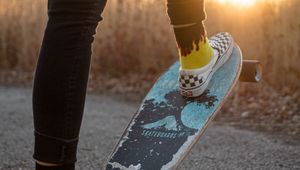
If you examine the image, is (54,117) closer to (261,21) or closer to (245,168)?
(245,168)

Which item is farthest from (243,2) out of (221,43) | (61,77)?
(61,77)

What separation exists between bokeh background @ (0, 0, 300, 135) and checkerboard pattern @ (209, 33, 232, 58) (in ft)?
4.47

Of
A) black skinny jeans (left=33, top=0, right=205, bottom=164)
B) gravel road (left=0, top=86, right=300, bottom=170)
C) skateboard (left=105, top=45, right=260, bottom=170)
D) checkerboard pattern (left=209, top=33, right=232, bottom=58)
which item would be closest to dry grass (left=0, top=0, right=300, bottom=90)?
gravel road (left=0, top=86, right=300, bottom=170)

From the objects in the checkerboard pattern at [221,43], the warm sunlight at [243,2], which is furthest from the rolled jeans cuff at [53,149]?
the warm sunlight at [243,2]

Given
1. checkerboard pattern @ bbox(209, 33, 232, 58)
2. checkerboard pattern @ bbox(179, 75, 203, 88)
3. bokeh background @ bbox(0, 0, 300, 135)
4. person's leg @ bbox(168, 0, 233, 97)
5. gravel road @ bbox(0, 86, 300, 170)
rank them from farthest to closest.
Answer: bokeh background @ bbox(0, 0, 300, 135)
gravel road @ bbox(0, 86, 300, 170)
checkerboard pattern @ bbox(209, 33, 232, 58)
checkerboard pattern @ bbox(179, 75, 203, 88)
person's leg @ bbox(168, 0, 233, 97)

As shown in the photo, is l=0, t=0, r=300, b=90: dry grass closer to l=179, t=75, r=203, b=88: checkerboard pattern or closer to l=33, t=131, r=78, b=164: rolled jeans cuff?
l=179, t=75, r=203, b=88: checkerboard pattern

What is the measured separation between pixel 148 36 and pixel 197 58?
4352 millimetres

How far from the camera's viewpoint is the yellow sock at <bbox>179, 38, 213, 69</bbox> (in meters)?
2.01

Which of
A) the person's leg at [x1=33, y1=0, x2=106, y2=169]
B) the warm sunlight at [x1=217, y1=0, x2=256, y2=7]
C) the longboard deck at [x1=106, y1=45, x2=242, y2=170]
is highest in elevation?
the person's leg at [x1=33, y1=0, x2=106, y2=169]

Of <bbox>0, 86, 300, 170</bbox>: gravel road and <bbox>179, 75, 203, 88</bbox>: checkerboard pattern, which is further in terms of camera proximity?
<bbox>0, 86, 300, 170</bbox>: gravel road

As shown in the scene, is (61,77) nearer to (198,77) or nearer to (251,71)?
(198,77)

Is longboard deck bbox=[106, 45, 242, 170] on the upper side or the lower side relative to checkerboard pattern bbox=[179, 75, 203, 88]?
lower

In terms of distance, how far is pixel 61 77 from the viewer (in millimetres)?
1341

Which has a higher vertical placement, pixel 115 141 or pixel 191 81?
pixel 191 81
